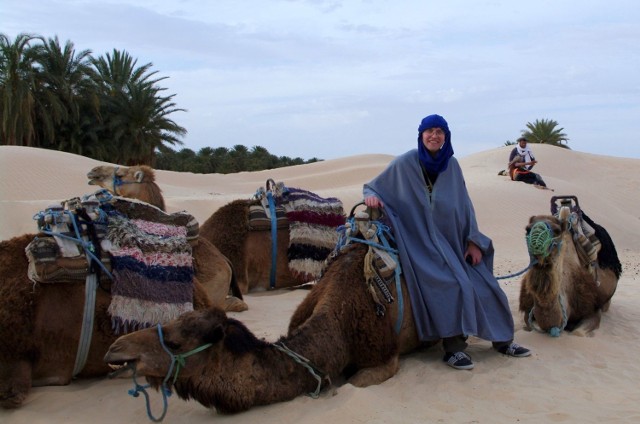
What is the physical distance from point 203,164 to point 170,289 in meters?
45.6

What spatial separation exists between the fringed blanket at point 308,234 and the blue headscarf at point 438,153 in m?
2.97

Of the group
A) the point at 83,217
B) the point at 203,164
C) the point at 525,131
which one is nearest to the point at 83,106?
the point at 203,164

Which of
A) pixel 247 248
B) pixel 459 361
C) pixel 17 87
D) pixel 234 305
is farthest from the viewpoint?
pixel 17 87

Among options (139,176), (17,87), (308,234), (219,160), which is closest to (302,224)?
(308,234)

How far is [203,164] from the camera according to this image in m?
49.5

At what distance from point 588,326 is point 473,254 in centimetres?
150

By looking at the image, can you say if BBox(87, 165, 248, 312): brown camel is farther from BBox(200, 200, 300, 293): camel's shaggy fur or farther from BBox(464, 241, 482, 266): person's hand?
BBox(464, 241, 482, 266): person's hand

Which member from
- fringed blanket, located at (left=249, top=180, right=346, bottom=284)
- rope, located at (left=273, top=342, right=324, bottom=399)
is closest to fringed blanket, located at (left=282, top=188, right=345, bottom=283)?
fringed blanket, located at (left=249, top=180, right=346, bottom=284)

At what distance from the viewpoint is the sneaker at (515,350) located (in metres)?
5.06

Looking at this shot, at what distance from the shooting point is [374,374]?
4402 mm

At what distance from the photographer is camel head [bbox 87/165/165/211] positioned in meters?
6.50

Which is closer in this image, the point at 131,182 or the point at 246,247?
the point at 131,182

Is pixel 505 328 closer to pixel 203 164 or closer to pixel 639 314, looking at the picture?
pixel 639 314

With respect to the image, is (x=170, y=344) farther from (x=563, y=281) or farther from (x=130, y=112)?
(x=130, y=112)
